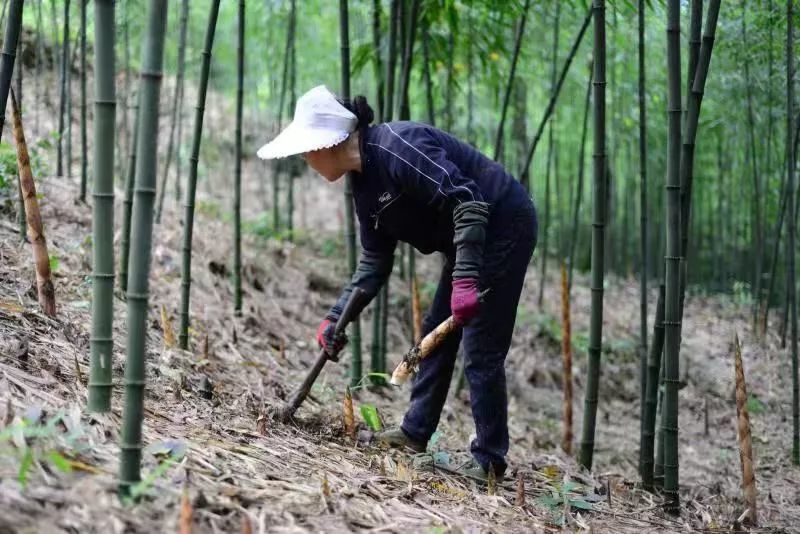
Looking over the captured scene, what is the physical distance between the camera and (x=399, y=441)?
3.13 metres

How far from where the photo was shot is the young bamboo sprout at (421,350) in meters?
2.74

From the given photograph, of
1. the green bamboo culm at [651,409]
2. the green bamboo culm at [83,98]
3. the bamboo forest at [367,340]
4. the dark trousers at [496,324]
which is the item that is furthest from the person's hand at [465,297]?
the green bamboo culm at [83,98]

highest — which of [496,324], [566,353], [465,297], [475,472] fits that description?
[465,297]

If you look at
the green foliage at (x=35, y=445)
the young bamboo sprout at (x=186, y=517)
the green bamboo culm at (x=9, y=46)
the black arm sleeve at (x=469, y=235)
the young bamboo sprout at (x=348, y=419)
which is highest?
the green bamboo culm at (x=9, y=46)

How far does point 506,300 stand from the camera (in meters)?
2.86

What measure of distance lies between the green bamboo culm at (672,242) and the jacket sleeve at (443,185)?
743 mm

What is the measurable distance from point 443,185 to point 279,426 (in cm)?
113

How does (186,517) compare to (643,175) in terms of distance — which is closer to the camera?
(186,517)

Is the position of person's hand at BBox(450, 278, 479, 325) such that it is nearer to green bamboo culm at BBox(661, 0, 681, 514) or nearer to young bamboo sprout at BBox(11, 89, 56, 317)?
green bamboo culm at BBox(661, 0, 681, 514)

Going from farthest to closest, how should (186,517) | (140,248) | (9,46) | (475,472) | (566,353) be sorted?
(566,353) < (475,472) < (9,46) < (140,248) < (186,517)

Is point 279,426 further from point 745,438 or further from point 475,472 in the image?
point 745,438

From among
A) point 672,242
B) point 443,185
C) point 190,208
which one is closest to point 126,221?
point 190,208

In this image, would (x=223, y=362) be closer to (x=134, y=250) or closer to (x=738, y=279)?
(x=134, y=250)

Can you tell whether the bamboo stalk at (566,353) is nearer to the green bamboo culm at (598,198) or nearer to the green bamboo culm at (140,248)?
the green bamboo culm at (598,198)
